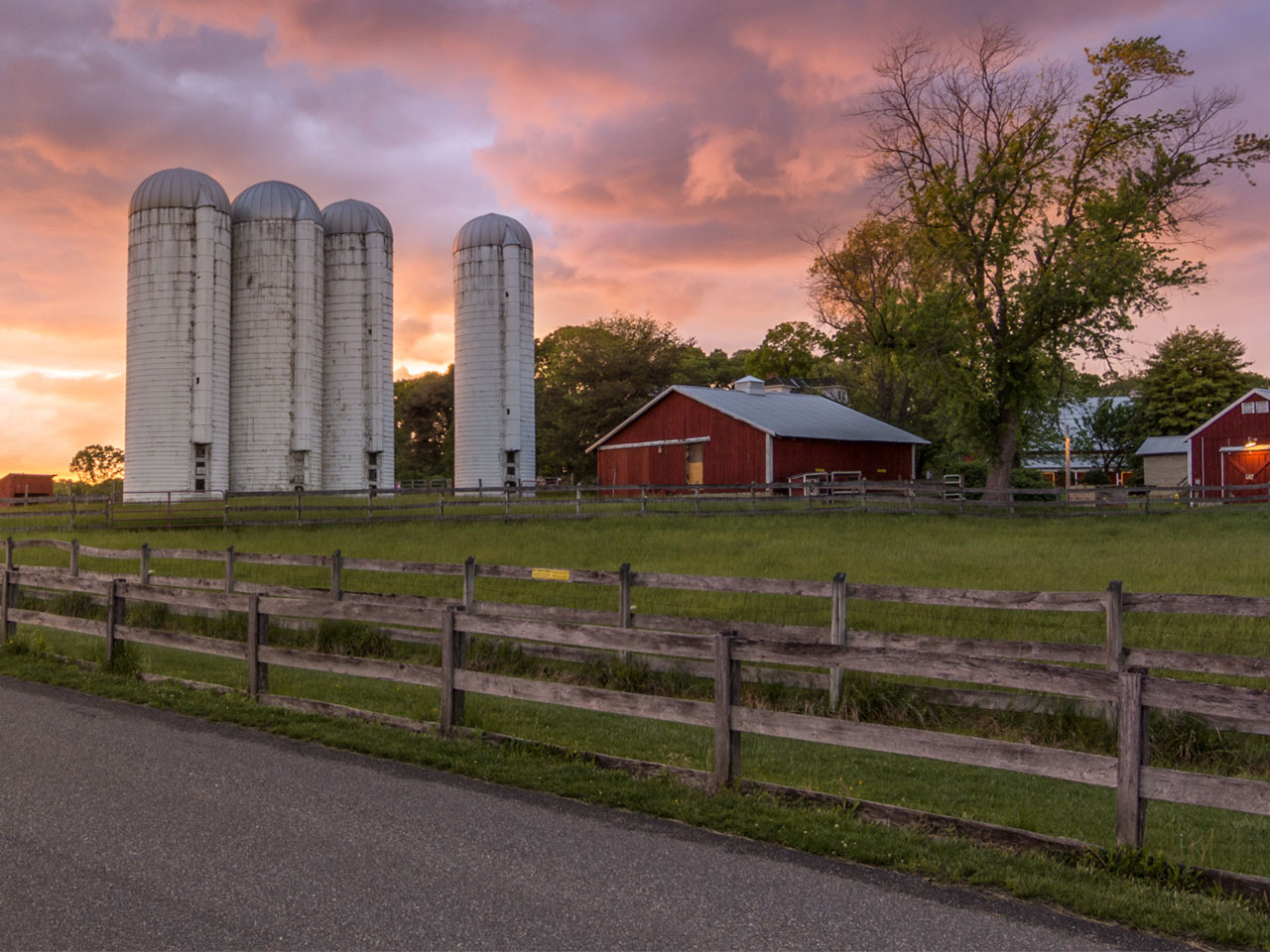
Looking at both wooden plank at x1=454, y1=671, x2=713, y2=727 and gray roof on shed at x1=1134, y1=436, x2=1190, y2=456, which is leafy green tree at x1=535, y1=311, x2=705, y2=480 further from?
wooden plank at x1=454, y1=671, x2=713, y2=727

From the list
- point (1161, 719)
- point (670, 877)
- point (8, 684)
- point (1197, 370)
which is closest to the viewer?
point (670, 877)

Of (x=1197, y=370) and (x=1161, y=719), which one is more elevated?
(x=1197, y=370)

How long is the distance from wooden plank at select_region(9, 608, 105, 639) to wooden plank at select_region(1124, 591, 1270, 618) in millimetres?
11303

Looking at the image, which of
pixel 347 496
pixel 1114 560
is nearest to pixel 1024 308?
pixel 1114 560

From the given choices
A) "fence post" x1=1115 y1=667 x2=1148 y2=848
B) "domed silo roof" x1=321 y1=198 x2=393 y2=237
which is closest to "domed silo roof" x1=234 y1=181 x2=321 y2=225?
"domed silo roof" x1=321 y1=198 x2=393 y2=237

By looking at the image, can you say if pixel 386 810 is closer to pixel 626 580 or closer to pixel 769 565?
pixel 626 580

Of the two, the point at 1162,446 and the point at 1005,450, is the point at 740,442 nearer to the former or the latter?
the point at 1005,450

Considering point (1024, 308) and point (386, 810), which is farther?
point (1024, 308)

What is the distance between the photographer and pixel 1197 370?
67.9m

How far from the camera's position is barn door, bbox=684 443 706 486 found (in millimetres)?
43969

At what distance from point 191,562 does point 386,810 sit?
18174 mm

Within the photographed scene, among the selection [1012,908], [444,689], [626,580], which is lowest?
[1012,908]

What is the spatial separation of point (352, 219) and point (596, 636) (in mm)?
49043

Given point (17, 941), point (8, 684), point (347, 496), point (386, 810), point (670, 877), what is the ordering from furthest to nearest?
1. point (347, 496)
2. point (8, 684)
3. point (386, 810)
4. point (670, 877)
5. point (17, 941)
